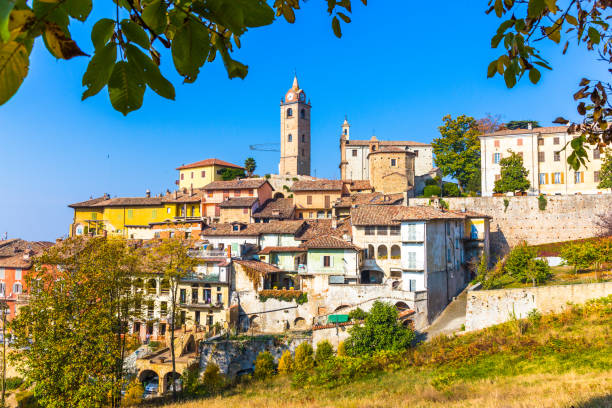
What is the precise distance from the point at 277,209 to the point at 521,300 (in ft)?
83.4

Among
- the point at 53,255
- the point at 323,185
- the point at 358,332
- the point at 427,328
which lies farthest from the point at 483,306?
the point at 323,185

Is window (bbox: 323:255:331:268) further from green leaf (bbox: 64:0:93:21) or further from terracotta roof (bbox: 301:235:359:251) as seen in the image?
green leaf (bbox: 64:0:93:21)

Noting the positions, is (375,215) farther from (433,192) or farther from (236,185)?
(236,185)

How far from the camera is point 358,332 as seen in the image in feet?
75.3

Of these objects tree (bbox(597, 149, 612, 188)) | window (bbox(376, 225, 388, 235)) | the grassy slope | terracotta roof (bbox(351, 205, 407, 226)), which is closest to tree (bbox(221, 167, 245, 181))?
terracotta roof (bbox(351, 205, 407, 226))

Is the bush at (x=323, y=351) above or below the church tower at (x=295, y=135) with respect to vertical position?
below

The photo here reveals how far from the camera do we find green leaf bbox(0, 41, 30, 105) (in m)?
1.24

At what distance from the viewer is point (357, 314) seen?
84.2 feet

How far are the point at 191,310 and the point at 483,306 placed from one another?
17906mm

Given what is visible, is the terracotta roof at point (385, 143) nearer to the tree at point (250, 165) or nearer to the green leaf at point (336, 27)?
the tree at point (250, 165)

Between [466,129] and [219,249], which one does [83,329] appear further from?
[466,129]

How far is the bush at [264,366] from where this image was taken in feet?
76.5

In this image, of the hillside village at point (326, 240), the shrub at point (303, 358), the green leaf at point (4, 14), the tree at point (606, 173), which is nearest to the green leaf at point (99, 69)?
the green leaf at point (4, 14)

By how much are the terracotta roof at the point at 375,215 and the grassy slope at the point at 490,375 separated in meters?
10.6
